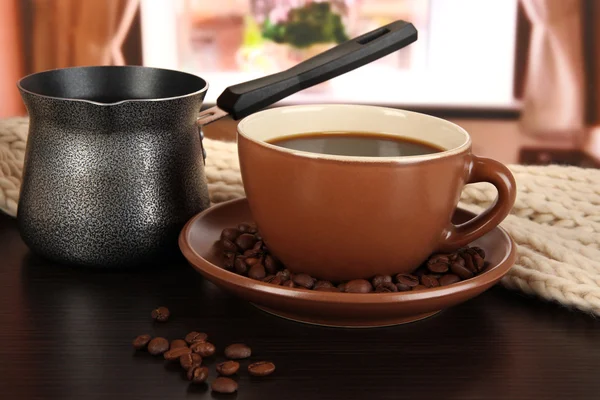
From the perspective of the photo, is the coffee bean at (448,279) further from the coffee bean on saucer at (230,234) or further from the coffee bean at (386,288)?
the coffee bean on saucer at (230,234)

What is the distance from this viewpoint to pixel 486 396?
0.56 m

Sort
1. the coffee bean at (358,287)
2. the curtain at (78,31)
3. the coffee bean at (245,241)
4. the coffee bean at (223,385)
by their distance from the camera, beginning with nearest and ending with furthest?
1. the coffee bean at (223,385)
2. the coffee bean at (358,287)
3. the coffee bean at (245,241)
4. the curtain at (78,31)

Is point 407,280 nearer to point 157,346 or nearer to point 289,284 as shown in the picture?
point 289,284

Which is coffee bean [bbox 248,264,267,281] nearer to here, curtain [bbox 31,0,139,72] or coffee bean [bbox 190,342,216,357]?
coffee bean [bbox 190,342,216,357]

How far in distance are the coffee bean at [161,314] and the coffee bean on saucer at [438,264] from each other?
230 millimetres

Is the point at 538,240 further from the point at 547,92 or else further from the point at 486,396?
the point at 547,92

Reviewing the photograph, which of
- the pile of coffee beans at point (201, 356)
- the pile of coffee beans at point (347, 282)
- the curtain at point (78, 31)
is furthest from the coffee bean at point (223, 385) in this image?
the curtain at point (78, 31)

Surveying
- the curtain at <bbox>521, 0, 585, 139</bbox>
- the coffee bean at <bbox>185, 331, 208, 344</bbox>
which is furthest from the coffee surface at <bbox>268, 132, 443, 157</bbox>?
the curtain at <bbox>521, 0, 585, 139</bbox>

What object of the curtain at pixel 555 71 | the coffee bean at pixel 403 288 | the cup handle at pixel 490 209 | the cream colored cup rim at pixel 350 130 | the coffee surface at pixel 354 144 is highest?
the cream colored cup rim at pixel 350 130

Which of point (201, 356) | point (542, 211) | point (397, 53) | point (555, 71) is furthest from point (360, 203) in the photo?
point (555, 71)

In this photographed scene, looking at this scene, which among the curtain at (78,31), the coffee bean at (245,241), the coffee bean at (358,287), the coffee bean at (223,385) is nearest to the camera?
the coffee bean at (223,385)

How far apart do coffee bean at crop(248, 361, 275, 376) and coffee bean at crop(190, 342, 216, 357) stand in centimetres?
4

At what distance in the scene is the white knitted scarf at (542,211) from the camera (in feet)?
2.36

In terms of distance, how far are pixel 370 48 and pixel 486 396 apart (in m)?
0.34
